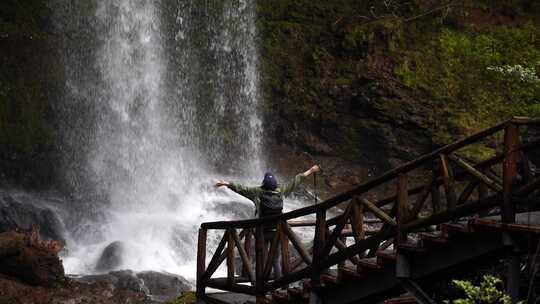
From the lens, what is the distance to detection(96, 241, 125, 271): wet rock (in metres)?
16.0

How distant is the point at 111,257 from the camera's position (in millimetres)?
16125

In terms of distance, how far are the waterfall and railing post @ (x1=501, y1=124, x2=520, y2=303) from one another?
12.8m

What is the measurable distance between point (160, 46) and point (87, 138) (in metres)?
4.05

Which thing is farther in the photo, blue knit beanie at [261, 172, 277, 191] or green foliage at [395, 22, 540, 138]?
green foliage at [395, 22, 540, 138]

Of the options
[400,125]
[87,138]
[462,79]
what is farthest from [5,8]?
[462,79]

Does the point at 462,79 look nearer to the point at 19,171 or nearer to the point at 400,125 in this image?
the point at 400,125

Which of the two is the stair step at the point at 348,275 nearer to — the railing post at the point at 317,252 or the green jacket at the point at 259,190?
the railing post at the point at 317,252

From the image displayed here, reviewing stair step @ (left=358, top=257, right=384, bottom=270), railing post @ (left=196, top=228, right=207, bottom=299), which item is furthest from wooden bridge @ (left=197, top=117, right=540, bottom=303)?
railing post @ (left=196, top=228, right=207, bottom=299)

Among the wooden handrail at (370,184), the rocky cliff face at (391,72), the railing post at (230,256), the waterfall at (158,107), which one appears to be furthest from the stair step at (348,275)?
the rocky cliff face at (391,72)

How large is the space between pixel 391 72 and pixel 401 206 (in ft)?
53.7

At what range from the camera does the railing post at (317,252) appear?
8461 millimetres

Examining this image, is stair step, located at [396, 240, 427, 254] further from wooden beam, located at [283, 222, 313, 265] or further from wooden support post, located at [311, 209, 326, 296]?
wooden beam, located at [283, 222, 313, 265]

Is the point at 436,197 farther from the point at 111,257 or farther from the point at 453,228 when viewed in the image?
the point at 111,257

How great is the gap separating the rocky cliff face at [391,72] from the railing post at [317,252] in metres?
13.4
